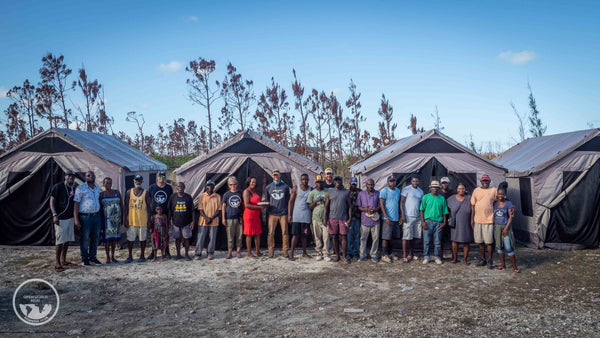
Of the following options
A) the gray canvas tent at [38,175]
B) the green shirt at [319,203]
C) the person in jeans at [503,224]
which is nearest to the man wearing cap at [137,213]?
the gray canvas tent at [38,175]

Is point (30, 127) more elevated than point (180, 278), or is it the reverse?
point (30, 127)

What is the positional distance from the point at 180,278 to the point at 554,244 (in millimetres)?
8188

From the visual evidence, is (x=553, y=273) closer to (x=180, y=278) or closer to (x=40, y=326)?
(x=180, y=278)

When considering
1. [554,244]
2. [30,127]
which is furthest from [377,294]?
[30,127]

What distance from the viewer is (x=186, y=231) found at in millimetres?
7863

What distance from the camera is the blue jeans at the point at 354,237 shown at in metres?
7.96

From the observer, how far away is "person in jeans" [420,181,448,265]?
7.53m

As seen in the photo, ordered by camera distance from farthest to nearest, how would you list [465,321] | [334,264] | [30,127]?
[30,127] < [334,264] < [465,321]

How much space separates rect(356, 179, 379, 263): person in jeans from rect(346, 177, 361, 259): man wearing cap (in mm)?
110

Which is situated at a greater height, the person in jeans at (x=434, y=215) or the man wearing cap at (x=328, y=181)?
the man wearing cap at (x=328, y=181)

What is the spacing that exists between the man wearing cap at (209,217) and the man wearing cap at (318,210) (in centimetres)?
197

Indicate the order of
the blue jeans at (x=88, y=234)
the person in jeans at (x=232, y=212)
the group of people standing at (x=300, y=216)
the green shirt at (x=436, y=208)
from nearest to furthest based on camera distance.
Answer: the group of people standing at (x=300, y=216)
the blue jeans at (x=88, y=234)
the green shirt at (x=436, y=208)
the person in jeans at (x=232, y=212)

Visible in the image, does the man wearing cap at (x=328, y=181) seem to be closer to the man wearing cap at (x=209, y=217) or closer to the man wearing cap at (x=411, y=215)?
the man wearing cap at (x=411, y=215)

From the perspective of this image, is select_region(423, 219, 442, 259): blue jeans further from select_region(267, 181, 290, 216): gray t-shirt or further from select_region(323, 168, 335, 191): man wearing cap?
select_region(267, 181, 290, 216): gray t-shirt
